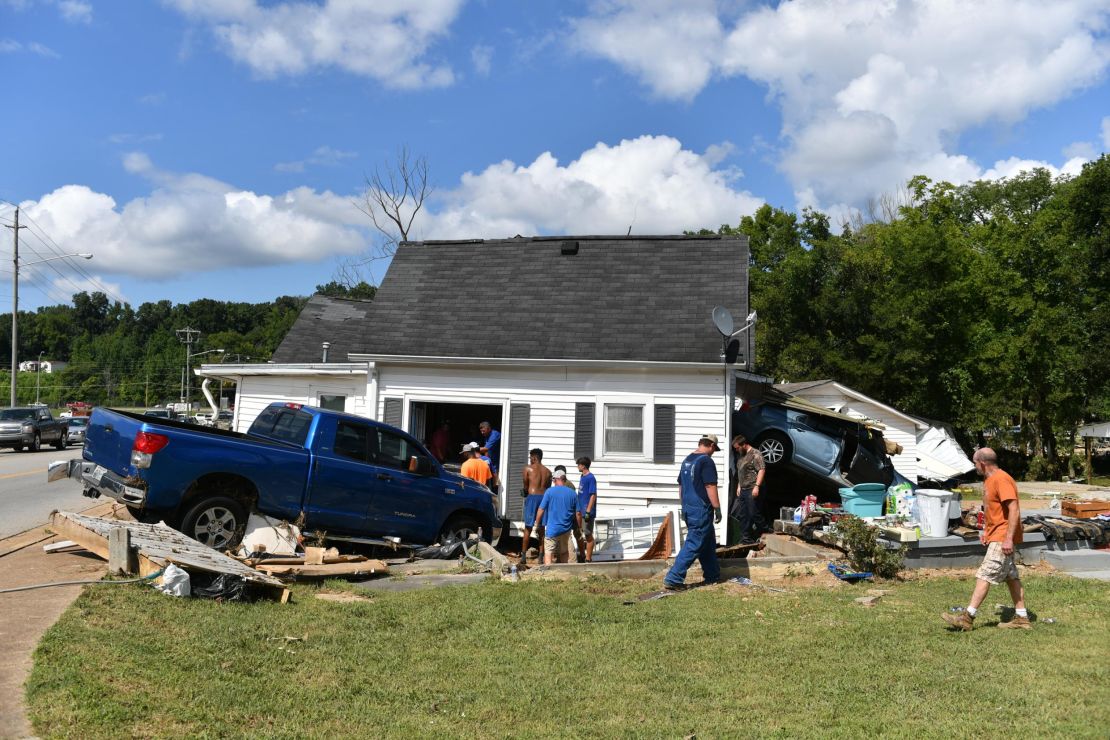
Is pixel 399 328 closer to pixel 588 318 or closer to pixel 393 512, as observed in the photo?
pixel 588 318

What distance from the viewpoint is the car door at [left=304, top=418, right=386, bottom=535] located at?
35.0 feet

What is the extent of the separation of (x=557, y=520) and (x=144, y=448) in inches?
194

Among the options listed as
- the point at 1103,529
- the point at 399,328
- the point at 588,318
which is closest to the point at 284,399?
the point at 399,328

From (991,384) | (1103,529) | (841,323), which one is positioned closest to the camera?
(1103,529)

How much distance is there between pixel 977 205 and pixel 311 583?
48.2 meters

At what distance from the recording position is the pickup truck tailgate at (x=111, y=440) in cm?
947

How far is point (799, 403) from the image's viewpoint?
16.3 meters

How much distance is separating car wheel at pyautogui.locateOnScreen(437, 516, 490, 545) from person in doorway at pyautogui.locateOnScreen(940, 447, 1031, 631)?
6.36 meters

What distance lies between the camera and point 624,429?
14672mm

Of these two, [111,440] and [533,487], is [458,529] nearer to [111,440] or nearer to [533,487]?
[533,487]

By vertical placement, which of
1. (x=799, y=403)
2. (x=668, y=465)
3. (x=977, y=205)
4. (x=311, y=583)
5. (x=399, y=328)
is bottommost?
(x=311, y=583)

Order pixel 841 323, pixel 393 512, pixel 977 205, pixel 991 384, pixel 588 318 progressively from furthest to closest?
pixel 977 205 < pixel 841 323 < pixel 991 384 < pixel 588 318 < pixel 393 512

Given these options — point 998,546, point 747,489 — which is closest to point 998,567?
point 998,546

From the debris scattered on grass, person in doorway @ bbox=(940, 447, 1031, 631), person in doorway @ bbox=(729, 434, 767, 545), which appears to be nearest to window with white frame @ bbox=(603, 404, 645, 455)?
person in doorway @ bbox=(729, 434, 767, 545)
